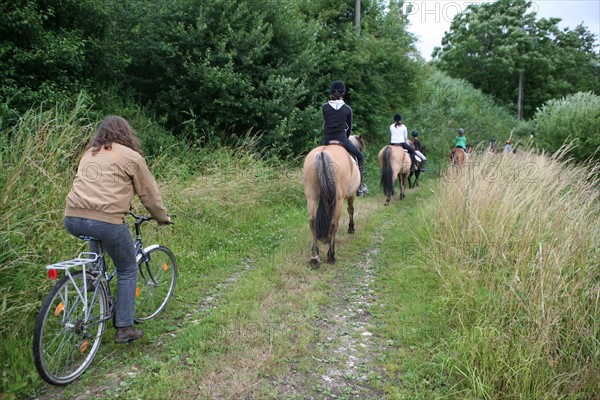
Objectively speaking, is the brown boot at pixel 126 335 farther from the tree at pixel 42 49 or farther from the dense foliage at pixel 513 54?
the dense foliage at pixel 513 54

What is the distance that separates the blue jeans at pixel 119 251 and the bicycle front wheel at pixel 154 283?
47cm

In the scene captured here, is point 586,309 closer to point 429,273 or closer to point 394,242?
point 429,273

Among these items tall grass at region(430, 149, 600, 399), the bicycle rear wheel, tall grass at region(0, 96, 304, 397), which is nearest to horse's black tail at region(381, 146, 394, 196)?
tall grass at region(0, 96, 304, 397)

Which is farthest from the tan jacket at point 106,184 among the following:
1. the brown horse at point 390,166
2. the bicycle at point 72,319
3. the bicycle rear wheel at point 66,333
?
the brown horse at point 390,166

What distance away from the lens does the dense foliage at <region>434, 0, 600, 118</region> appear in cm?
3222

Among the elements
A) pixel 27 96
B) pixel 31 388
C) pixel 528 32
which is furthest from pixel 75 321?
pixel 528 32

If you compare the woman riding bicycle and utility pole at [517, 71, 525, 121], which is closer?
the woman riding bicycle

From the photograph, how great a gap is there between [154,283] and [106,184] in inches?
62.3

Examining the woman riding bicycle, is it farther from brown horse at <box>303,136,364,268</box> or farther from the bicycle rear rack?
brown horse at <box>303,136,364,268</box>

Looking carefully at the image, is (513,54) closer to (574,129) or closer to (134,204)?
(574,129)

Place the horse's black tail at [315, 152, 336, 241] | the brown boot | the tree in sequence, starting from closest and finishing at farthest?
the brown boot
the horse's black tail at [315, 152, 336, 241]
the tree

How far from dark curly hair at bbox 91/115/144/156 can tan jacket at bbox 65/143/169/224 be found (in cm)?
5

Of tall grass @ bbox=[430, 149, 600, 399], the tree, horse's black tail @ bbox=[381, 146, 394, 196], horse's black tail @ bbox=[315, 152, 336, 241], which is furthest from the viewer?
horse's black tail @ bbox=[381, 146, 394, 196]

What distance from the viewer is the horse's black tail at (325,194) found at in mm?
5520
